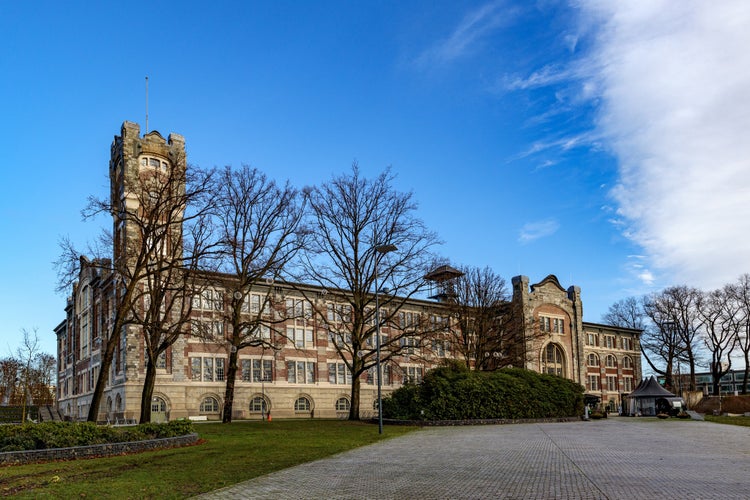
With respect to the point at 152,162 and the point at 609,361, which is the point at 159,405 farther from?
the point at 609,361

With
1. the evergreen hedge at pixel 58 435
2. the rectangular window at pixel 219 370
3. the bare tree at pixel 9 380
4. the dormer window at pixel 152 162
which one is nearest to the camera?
the evergreen hedge at pixel 58 435

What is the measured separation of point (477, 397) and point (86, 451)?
23792mm

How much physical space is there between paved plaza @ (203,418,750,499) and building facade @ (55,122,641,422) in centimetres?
1991

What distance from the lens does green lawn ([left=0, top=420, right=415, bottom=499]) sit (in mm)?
12297

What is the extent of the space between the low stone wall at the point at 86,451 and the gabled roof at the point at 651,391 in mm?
45750

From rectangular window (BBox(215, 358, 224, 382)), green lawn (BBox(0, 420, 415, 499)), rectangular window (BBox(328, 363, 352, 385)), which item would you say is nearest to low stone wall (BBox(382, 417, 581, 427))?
green lawn (BBox(0, 420, 415, 499))

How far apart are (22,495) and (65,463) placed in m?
5.71

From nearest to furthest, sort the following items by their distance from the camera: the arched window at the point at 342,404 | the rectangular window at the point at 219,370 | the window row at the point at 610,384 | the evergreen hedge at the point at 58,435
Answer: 1. the evergreen hedge at the point at 58,435
2. the rectangular window at the point at 219,370
3. the arched window at the point at 342,404
4. the window row at the point at 610,384

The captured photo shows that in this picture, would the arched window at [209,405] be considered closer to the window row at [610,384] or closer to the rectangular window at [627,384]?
the window row at [610,384]

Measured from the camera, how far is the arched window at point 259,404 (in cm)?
5850

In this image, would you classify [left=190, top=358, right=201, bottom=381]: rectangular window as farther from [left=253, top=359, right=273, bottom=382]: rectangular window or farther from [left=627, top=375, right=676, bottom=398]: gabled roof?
[left=627, top=375, right=676, bottom=398]: gabled roof

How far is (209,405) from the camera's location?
55.6 meters

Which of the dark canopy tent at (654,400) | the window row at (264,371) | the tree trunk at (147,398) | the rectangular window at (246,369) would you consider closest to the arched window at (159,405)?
the window row at (264,371)

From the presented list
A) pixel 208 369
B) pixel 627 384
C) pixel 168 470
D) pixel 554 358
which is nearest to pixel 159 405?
pixel 208 369
